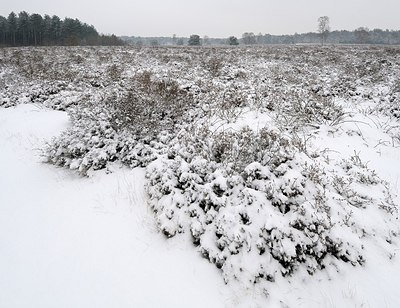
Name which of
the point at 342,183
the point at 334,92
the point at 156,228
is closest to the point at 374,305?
the point at 342,183

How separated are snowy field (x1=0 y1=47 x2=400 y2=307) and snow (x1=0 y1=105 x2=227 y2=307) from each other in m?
0.02

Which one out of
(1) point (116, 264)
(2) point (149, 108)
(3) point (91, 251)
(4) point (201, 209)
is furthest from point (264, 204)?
(2) point (149, 108)

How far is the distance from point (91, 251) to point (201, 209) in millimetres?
1716

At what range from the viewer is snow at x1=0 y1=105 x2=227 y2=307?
10.5 ft

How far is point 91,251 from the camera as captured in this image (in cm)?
382

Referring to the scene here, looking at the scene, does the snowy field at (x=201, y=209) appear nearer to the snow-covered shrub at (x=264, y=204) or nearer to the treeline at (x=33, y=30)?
the snow-covered shrub at (x=264, y=204)

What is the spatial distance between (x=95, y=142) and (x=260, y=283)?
4574mm

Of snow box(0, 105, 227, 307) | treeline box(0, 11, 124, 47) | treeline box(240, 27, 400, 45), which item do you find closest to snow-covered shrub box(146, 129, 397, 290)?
snow box(0, 105, 227, 307)

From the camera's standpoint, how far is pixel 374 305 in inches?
110

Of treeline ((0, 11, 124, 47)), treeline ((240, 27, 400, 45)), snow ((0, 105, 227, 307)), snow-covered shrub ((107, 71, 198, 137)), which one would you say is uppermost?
treeline ((240, 27, 400, 45))

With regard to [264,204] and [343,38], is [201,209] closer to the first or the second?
[264,204]

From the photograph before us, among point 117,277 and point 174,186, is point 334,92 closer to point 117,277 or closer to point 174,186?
point 174,186

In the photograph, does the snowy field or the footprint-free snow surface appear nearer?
the footprint-free snow surface

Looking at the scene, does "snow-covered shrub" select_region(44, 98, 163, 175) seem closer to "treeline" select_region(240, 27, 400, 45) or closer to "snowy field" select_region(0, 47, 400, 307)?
"snowy field" select_region(0, 47, 400, 307)
